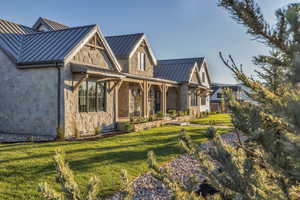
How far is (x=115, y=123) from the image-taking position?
48.4ft

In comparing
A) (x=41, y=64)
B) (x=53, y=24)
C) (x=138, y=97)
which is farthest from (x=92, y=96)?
(x=53, y=24)

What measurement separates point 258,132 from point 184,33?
5.39 metres

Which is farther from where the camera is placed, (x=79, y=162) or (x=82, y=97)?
(x=82, y=97)

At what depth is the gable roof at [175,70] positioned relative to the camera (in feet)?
81.3

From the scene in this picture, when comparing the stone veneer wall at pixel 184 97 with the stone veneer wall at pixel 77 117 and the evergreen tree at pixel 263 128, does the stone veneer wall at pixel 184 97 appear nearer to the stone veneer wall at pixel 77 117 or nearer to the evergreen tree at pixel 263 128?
the stone veneer wall at pixel 77 117

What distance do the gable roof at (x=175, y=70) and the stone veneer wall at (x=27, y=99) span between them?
14.9 m

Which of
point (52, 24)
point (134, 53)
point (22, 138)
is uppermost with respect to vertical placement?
→ point (52, 24)

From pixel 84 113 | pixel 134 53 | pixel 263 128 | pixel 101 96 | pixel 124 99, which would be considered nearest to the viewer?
pixel 263 128

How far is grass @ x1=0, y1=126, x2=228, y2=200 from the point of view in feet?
17.7

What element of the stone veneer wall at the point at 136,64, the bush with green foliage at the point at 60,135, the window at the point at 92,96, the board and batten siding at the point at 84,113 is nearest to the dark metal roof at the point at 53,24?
the stone veneer wall at the point at 136,64

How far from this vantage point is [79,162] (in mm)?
7078

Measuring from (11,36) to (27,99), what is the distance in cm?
400

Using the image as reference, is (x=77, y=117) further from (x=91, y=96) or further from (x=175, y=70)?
(x=175, y=70)

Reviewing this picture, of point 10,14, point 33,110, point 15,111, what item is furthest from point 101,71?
point 10,14
